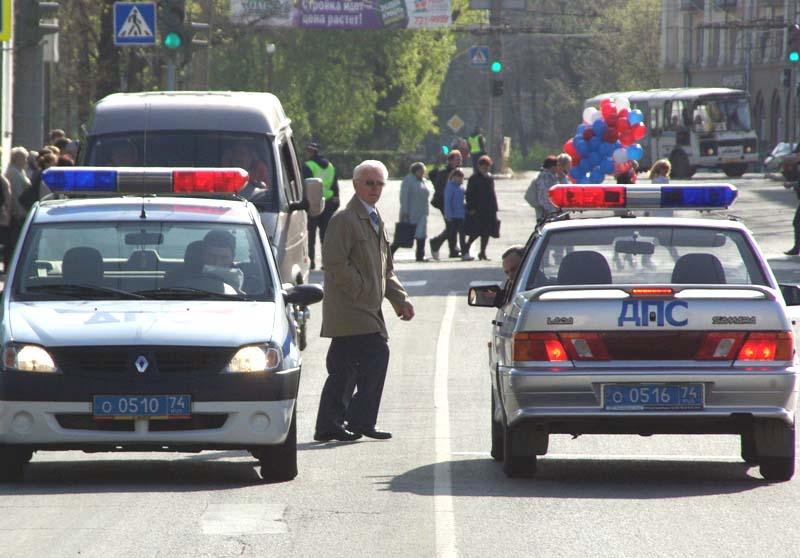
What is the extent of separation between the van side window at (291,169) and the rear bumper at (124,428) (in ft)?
23.6

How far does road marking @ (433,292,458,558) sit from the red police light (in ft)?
6.76

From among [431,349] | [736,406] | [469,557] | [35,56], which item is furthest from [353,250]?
[35,56]

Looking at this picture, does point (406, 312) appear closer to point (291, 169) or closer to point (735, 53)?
point (291, 169)

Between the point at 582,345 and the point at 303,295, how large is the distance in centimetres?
195

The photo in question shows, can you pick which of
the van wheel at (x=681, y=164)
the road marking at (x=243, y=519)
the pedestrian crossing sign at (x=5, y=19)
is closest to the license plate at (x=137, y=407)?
the road marking at (x=243, y=519)

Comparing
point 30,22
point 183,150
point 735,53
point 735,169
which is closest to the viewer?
point 183,150

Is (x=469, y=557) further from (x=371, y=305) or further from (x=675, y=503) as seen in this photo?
(x=371, y=305)

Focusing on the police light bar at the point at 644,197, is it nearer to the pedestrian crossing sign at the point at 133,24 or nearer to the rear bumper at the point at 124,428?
the rear bumper at the point at 124,428

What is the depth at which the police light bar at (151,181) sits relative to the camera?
11.5m

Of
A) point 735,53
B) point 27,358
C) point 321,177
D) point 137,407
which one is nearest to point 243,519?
point 137,407

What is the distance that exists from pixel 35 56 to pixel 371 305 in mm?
21606

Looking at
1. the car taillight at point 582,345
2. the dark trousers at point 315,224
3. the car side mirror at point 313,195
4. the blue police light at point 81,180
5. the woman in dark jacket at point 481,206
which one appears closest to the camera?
the car taillight at point 582,345

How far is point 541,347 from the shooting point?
9.69 metres

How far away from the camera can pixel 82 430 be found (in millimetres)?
9594
